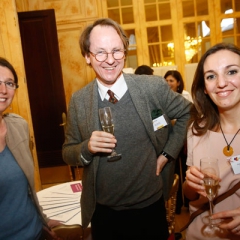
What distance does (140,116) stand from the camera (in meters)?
1.51

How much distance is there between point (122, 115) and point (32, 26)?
13.8 ft

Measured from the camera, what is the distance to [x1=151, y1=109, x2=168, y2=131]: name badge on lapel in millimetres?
1565

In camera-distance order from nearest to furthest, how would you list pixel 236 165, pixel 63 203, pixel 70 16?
1. pixel 236 165
2. pixel 63 203
3. pixel 70 16

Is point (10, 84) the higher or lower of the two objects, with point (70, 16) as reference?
lower

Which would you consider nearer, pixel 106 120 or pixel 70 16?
pixel 106 120

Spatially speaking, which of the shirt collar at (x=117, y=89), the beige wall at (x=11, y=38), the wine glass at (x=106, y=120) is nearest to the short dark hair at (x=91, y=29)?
the shirt collar at (x=117, y=89)

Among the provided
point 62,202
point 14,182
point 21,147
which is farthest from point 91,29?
point 62,202

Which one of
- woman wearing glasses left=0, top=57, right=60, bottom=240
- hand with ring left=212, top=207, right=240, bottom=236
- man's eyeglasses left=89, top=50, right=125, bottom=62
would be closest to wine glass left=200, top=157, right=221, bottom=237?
hand with ring left=212, top=207, right=240, bottom=236

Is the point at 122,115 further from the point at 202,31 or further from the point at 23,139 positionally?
the point at 202,31

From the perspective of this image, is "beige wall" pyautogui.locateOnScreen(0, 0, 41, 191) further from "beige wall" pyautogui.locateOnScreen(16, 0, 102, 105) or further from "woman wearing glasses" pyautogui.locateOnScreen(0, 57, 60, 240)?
"beige wall" pyautogui.locateOnScreen(16, 0, 102, 105)

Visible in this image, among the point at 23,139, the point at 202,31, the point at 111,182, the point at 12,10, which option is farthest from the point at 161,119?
the point at 202,31

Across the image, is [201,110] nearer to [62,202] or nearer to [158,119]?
[158,119]

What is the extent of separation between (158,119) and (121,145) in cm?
27

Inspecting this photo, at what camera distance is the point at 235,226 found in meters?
1.19
